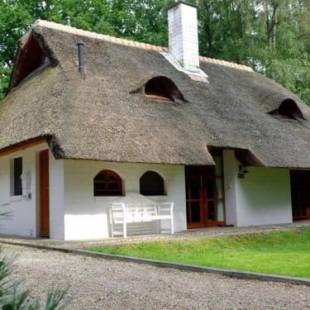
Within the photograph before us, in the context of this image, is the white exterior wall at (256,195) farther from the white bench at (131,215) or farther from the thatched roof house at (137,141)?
the white bench at (131,215)

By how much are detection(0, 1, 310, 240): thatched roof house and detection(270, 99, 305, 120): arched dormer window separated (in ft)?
0.24

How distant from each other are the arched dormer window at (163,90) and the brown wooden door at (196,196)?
7.08 feet

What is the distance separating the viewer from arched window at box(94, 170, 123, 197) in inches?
489

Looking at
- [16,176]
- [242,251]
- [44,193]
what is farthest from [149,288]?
[16,176]

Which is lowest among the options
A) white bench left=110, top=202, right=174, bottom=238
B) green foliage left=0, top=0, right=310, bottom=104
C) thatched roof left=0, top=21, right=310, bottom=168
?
white bench left=110, top=202, right=174, bottom=238

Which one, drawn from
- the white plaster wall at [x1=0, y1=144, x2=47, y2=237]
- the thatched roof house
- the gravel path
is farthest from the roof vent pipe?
the gravel path

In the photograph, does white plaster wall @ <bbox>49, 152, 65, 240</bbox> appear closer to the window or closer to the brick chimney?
the window

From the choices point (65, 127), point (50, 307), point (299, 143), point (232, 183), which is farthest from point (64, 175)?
point (50, 307)

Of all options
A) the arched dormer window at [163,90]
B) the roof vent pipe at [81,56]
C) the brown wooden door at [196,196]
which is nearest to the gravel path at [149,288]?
the brown wooden door at [196,196]

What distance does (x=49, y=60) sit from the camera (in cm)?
1445

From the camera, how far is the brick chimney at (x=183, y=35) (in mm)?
17531

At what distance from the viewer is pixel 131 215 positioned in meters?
11.9

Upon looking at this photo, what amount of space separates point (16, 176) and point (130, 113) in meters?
4.03

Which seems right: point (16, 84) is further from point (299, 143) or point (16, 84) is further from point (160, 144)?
point (299, 143)
